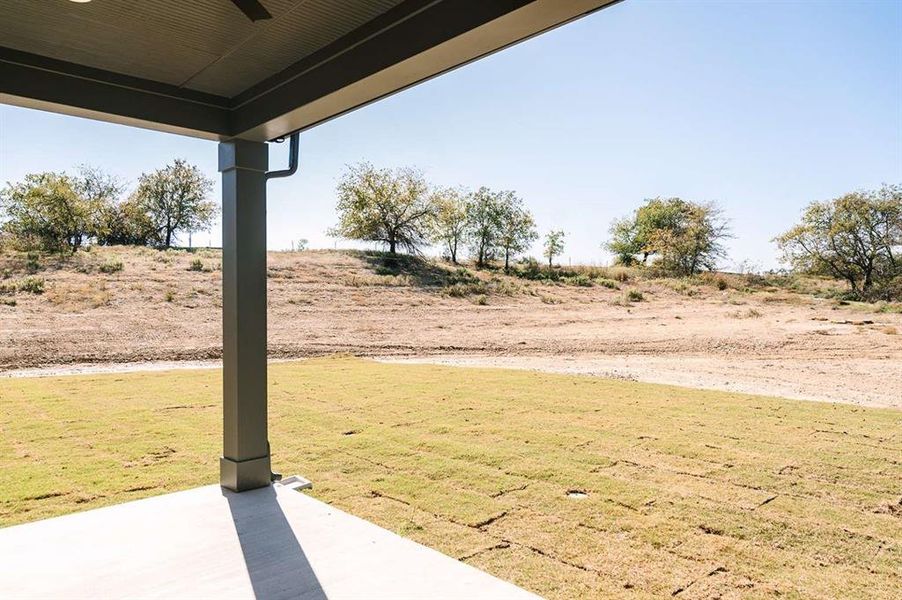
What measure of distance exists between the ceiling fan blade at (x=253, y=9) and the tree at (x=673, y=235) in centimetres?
1171

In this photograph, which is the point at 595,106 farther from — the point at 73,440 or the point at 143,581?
the point at 143,581

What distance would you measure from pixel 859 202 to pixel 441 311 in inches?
304

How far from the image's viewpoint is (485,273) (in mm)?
14297

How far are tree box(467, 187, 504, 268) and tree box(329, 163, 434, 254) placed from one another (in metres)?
1.10

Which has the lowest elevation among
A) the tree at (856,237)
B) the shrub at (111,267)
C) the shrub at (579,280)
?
the shrub at (579,280)

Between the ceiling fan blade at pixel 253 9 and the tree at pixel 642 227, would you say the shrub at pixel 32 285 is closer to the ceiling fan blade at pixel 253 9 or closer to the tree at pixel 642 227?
the ceiling fan blade at pixel 253 9

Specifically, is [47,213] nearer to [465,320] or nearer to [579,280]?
[465,320]

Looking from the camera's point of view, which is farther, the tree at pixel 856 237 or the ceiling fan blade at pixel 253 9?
the tree at pixel 856 237

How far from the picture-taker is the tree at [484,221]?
14766 mm

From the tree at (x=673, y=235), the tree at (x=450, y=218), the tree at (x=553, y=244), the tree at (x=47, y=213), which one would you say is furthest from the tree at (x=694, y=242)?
the tree at (x=47, y=213)

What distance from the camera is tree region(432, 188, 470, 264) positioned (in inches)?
581

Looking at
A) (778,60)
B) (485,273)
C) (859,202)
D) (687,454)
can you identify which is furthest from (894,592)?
(485,273)

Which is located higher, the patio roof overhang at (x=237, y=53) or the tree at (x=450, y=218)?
the tree at (x=450, y=218)

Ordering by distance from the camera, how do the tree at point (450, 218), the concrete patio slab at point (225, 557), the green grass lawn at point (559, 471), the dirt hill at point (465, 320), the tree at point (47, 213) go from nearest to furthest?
1. the concrete patio slab at point (225, 557)
2. the green grass lawn at point (559, 471)
3. the dirt hill at point (465, 320)
4. the tree at point (47, 213)
5. the tree at point (450, 218)
